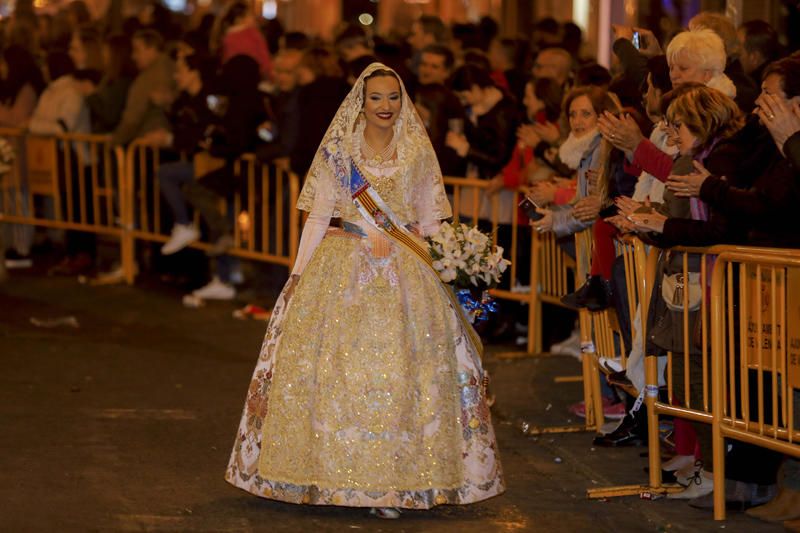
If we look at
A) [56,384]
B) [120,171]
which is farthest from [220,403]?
[120,171]

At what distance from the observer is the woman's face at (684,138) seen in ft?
24.2

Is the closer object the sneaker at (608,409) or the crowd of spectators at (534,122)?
the crowd of spectators at (534,122)

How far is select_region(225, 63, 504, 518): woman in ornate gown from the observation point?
23.1ft

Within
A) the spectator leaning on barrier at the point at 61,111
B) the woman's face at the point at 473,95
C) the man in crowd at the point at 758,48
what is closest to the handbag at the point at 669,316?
the man in crowd at the point at 758,48

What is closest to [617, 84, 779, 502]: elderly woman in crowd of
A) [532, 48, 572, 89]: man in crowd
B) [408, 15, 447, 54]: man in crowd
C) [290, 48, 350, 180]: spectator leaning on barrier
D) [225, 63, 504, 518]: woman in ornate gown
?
[225, 63, 504, 518]: woman in ornate gown

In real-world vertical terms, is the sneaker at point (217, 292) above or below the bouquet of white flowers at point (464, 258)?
below

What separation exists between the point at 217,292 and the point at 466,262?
718cm

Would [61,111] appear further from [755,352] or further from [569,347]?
[755,352]

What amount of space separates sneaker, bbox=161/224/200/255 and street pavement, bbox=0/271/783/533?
1277 millimetres

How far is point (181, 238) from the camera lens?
46.9 feet

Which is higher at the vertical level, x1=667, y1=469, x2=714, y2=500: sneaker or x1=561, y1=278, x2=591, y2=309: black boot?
x1=561, y1=278, x2=591, y2=309: black boot

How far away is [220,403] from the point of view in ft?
31.9

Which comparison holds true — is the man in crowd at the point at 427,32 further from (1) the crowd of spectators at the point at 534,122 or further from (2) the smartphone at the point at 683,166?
(2) the smartphone at the point at 683,166

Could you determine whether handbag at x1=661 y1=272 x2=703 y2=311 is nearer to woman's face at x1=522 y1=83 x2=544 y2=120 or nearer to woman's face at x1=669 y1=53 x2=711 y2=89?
woman's face at x1=669 y1=53 x2=711 y2=89
